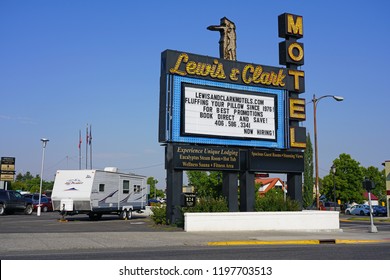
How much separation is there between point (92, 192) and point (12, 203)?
12.8m

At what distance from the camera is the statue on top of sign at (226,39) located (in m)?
26.7

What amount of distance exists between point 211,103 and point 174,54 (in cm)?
319

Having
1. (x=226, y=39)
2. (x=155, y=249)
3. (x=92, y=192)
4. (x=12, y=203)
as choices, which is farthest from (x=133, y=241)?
(x=12, y=203)

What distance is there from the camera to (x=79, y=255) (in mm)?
12617

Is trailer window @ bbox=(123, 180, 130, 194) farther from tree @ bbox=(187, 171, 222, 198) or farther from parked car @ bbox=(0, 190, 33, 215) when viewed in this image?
tree @ bbox=(187, 171, 222, 198)

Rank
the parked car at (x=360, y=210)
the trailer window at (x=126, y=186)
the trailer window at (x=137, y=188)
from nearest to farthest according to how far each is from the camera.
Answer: the trailer window at (x=126, y=186) → the trailer window at (x=137, y=188) → the parked car at (x=360, y=210)

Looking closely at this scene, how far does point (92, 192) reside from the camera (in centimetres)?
2877

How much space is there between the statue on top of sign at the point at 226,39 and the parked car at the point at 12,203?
2238 centimetres

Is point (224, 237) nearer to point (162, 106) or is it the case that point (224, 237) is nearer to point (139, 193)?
point (162, 106)

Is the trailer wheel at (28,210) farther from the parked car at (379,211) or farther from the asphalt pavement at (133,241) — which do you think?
the parked car at (379,211)

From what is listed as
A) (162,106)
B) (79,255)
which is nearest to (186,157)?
(162,106)

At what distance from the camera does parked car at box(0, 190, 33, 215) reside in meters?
37.3

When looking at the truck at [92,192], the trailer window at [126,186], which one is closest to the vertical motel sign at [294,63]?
the truck at [92,192]

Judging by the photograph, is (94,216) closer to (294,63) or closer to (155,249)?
(294,63)
